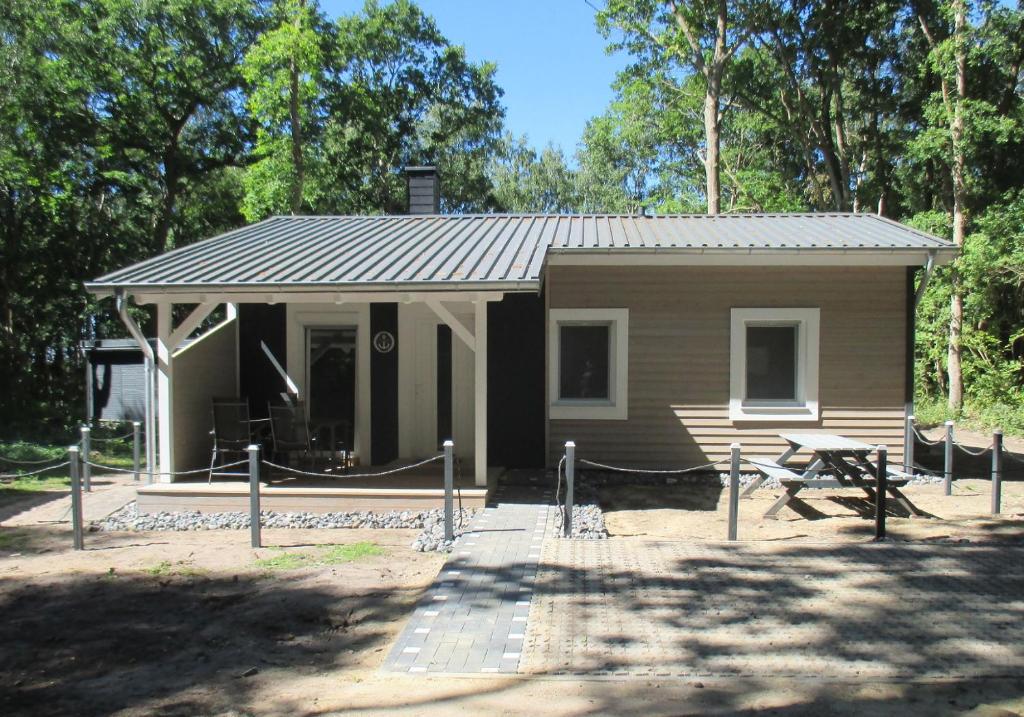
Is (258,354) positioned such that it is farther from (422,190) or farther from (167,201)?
(167,201)

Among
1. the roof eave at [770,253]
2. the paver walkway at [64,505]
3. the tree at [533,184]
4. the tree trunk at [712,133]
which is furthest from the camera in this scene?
the tree at [533,184]

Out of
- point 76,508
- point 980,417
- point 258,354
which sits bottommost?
point 980,417

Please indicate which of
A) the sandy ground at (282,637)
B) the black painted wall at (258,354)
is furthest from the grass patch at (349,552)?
the black painted wall at (258,354)

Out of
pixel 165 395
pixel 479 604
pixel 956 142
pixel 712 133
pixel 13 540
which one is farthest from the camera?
pixel 712 133

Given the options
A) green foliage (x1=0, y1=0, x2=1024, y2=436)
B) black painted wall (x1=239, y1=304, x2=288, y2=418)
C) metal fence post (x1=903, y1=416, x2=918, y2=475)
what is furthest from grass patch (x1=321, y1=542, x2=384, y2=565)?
green foliage (x1=0, y1=0, x2=1024, y2=436)

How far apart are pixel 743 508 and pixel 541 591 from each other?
429 cm

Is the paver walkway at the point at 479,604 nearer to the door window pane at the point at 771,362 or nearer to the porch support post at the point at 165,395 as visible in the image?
the porch support post at the point at 165,395

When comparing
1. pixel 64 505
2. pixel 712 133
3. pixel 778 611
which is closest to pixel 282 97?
pixel 712 133

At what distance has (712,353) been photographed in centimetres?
1045

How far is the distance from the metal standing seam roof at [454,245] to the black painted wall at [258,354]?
3.29 feet

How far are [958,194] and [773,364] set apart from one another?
12.2 m

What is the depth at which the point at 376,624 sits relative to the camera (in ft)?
17.4

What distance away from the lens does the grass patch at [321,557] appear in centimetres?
679

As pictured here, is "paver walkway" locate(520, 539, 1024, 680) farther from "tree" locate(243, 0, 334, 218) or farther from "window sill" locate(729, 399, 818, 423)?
"tree" locate(243, 0, 334, 218)
